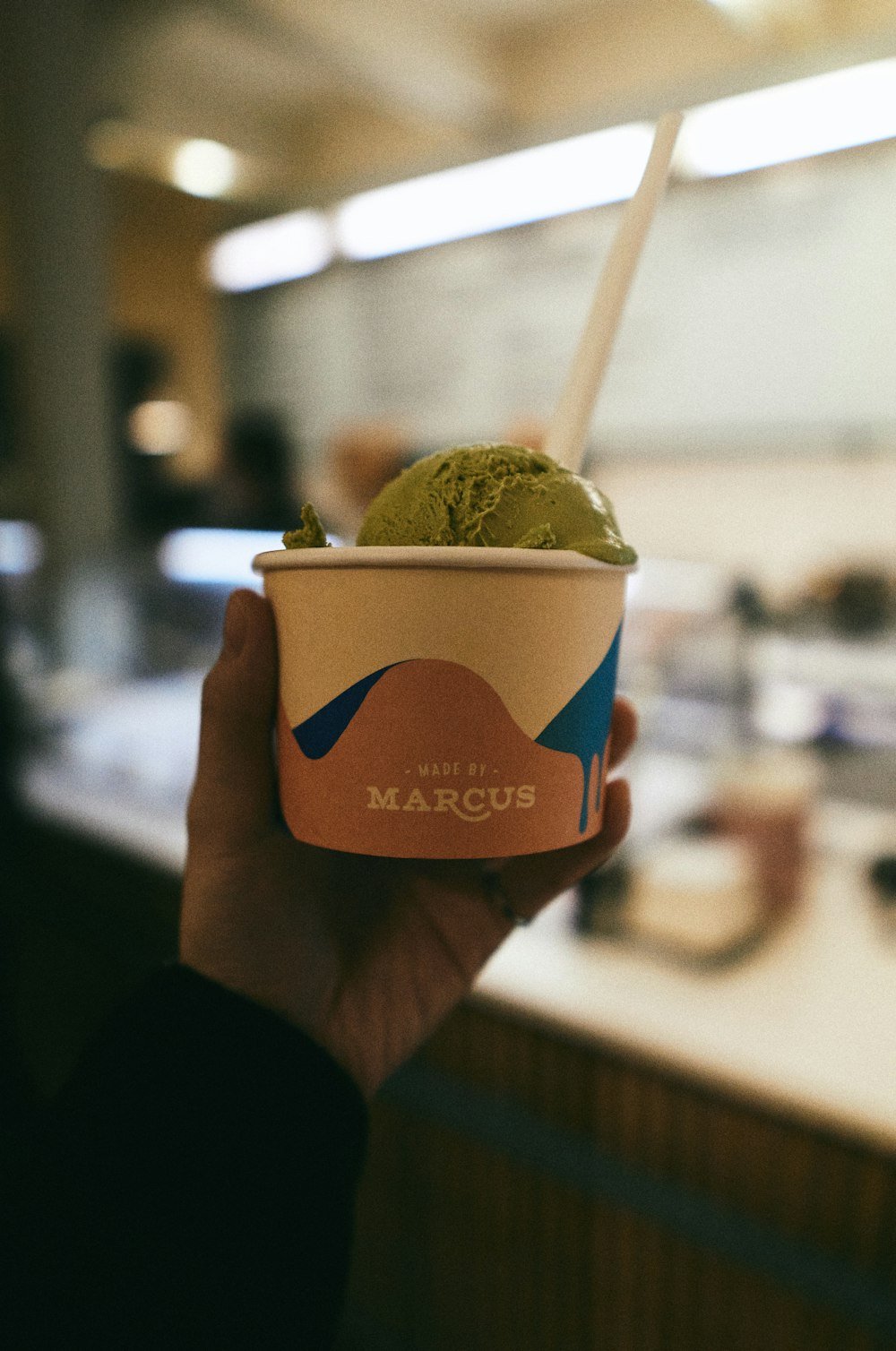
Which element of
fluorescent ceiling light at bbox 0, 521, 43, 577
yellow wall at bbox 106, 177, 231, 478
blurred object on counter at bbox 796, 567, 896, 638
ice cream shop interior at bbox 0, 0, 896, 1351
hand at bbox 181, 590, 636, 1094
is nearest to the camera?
hand at bbox 181, 590, 636, 1094

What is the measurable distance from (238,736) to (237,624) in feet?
0.29

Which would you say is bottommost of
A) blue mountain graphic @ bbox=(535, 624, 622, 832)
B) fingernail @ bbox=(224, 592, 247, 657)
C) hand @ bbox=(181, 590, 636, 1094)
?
hand @ bbox=(181, 590, 636, 1094)

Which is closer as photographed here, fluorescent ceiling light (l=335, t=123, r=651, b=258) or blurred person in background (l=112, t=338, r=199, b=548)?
fluorescent ceiling light (l=335, t=123, r=651, b=258)

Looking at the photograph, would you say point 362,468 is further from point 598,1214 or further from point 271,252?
point 271,252

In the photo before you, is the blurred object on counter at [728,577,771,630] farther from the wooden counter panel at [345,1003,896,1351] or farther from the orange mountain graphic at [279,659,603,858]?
the orange mountain graphic at [279,659,603,858]

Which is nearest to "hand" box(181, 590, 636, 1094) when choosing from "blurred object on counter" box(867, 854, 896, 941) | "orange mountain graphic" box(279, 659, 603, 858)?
"orange mountain graphic" box(279, 659, 603, 858)

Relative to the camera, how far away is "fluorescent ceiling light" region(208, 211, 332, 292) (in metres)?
3.81

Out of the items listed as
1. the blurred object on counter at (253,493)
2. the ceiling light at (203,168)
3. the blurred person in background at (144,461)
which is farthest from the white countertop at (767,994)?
the ceiling light at (203,168)

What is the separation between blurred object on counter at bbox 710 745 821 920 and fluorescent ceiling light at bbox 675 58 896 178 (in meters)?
→ 1.90

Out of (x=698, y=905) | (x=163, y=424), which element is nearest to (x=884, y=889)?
(x=698, y=905)

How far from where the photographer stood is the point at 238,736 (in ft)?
2.26

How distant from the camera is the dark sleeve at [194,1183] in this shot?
57 centimetres

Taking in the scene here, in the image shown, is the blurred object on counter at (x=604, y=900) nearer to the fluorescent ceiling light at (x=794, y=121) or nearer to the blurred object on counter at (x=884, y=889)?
the blurred object on counter at (x=884, y=889)

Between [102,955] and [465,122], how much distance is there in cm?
314
